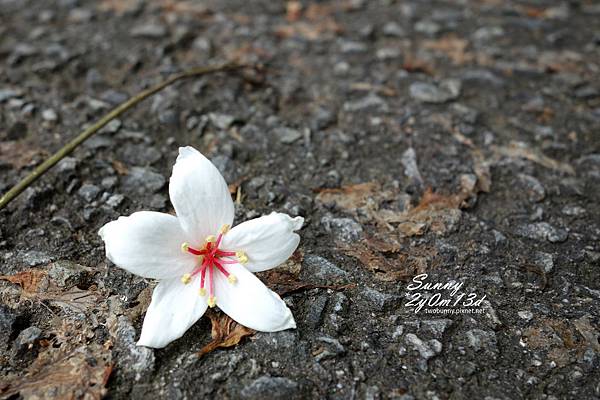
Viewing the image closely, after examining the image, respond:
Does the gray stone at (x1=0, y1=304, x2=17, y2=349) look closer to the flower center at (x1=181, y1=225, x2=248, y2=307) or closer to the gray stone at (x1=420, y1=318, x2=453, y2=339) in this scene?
the flower center at (x1=181, y1=225, x2=248, y2=307)

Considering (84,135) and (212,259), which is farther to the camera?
(84,135)

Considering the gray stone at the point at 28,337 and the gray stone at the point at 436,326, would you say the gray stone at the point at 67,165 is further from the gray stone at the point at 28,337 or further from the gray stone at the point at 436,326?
the gray stone at the point at 436,326

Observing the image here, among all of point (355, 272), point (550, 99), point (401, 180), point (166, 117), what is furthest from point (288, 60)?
point (355, 272)

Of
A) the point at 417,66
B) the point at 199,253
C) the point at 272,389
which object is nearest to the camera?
the point at 272,389

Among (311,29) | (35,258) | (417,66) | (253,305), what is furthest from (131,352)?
(311,29)

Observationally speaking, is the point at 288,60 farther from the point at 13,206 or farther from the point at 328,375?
the point at 328,375

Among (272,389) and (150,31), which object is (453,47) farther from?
(272,389)
